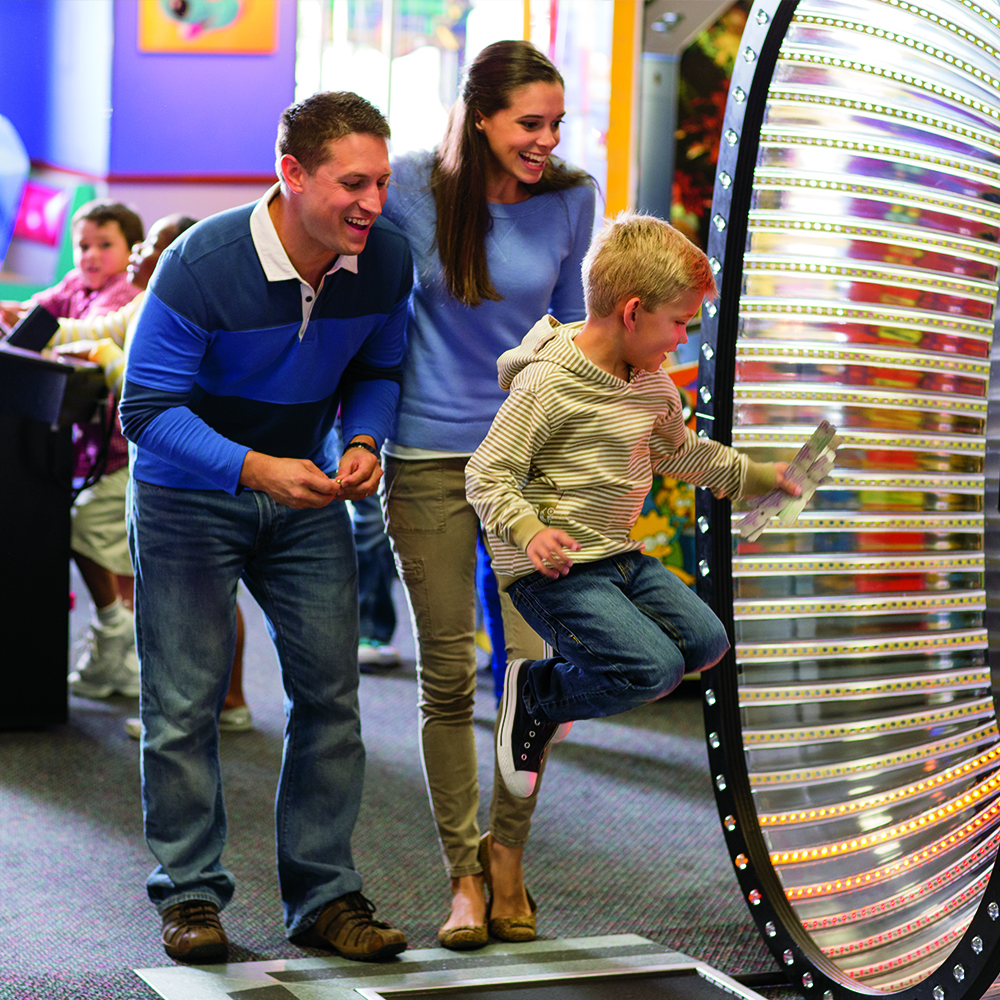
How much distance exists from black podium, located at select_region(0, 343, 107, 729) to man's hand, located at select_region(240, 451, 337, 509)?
1.68m

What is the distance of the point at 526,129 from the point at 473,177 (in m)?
0.12

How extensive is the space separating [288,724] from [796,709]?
925mm

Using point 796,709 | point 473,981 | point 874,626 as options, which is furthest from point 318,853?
point 874,626

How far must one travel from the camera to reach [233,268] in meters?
1.93

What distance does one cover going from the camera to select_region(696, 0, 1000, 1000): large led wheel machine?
2102 mm

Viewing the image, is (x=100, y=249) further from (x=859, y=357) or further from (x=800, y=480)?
(x=800, y=480)

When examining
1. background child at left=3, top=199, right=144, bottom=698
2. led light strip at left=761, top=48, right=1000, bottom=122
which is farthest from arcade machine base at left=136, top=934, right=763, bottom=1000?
background child at left=3, top=199, right=144, bottom=698

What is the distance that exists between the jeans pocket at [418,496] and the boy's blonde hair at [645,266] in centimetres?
49

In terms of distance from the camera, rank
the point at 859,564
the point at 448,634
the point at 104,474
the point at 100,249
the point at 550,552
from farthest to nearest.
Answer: the point at 100,249, the point at 104,474, the point at 859,564, the point at 448,634, the point at 550,552

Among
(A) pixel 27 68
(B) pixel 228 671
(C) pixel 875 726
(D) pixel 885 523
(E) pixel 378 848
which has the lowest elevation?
(E) pixel 378 848

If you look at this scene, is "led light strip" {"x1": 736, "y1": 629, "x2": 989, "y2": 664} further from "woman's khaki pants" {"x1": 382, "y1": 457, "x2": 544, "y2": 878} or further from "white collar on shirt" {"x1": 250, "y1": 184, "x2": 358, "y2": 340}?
"white collar on shirt" {"x1": 250, "y1": 184, "x2": 358, "y2": 340}

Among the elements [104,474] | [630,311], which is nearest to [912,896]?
[630,311]

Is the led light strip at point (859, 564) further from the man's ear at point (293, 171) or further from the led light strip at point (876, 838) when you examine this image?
the man's ear at point (293, 171)

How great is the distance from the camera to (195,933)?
81.4 inches
